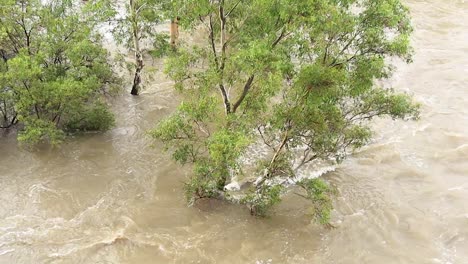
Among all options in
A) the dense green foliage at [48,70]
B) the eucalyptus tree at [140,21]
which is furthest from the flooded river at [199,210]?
the eucalyptus tree at [140,21]

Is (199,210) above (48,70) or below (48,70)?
below

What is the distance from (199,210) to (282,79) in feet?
14.8

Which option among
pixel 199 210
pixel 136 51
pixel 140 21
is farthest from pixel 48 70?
pixel 199 210

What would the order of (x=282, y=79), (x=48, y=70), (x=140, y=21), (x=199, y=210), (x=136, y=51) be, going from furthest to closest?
1. (x=136, y=51)
2. (x=140, y=21)
3. (x=48, y=70)
4. (x=199, y=210)
5. (x=282, y=79)

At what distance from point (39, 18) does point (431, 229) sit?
12766 mm

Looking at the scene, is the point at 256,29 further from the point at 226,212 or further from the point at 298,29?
the point at 226,212

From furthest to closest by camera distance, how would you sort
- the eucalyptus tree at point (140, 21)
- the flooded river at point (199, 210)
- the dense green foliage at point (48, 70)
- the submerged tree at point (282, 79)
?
1. the eucalyptus tree at point (140, 21)
2. the dense green foliage at point (48, 70)
3. the flooded river at point (199, 210)
4. the submerged tree at point (282, 79)

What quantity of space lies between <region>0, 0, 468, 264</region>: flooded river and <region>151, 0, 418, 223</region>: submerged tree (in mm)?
952

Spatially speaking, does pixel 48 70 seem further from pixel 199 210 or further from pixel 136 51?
pixel 199 210

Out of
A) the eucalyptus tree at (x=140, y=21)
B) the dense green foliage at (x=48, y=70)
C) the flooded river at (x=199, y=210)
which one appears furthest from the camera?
the eucalyptus tree at (x=140, y=21)

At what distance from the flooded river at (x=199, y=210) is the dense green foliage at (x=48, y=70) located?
0.90 meters

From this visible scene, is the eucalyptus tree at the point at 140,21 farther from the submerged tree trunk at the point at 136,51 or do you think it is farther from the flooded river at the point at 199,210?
the flooded river at the point at 199,210

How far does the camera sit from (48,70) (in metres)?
14.2

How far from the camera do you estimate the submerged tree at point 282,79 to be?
9.70 metres
